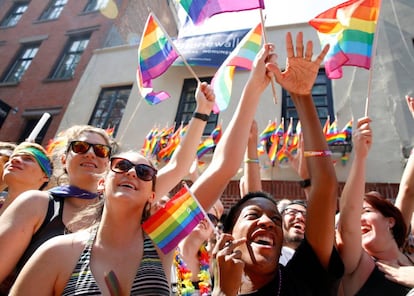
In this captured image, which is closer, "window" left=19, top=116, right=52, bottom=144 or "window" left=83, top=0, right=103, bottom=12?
"window" left=19, top=116, right=52, bottom=144

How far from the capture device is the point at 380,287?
1594 millimetres

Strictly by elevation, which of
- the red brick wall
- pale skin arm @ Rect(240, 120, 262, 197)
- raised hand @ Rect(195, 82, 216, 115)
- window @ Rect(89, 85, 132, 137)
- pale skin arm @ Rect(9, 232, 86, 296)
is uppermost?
window @ Rect(89, 85, 132, 137)

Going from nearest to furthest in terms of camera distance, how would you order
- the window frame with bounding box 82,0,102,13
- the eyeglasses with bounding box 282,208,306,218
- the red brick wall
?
the eyeglasses with bounding box 282,208,306,218
the red brick wall
the window frame with bounding box 82,0,102,13

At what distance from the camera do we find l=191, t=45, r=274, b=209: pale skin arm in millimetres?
1753

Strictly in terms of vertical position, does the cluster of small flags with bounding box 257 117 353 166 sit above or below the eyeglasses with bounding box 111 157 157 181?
above

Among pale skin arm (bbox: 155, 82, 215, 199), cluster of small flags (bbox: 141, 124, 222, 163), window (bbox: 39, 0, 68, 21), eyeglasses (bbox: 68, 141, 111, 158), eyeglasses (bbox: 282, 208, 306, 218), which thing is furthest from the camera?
window (bbox: 39, 0, 68, 21)

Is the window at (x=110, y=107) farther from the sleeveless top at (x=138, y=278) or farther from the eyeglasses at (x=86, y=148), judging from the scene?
the sleeveless top at (x=138, y=278)

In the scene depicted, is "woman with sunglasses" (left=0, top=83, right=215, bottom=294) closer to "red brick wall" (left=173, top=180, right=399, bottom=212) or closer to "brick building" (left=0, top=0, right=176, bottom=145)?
"red brick wall" (left=173, top=180, right=399, bottom=212)

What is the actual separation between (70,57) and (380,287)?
41.3 feet

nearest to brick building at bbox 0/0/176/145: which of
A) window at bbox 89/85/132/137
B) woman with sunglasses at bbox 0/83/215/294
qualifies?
window at bbox 89/85/132/137

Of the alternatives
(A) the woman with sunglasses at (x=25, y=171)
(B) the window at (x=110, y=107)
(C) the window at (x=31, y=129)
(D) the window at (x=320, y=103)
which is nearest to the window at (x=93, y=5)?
(B) the window at (x=110, y=107)

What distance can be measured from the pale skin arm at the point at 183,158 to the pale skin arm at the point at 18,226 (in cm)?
68

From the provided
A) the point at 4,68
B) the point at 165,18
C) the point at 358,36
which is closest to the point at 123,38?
the point at 165,18

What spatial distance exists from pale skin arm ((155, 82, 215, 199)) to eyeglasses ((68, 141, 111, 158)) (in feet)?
1.67
